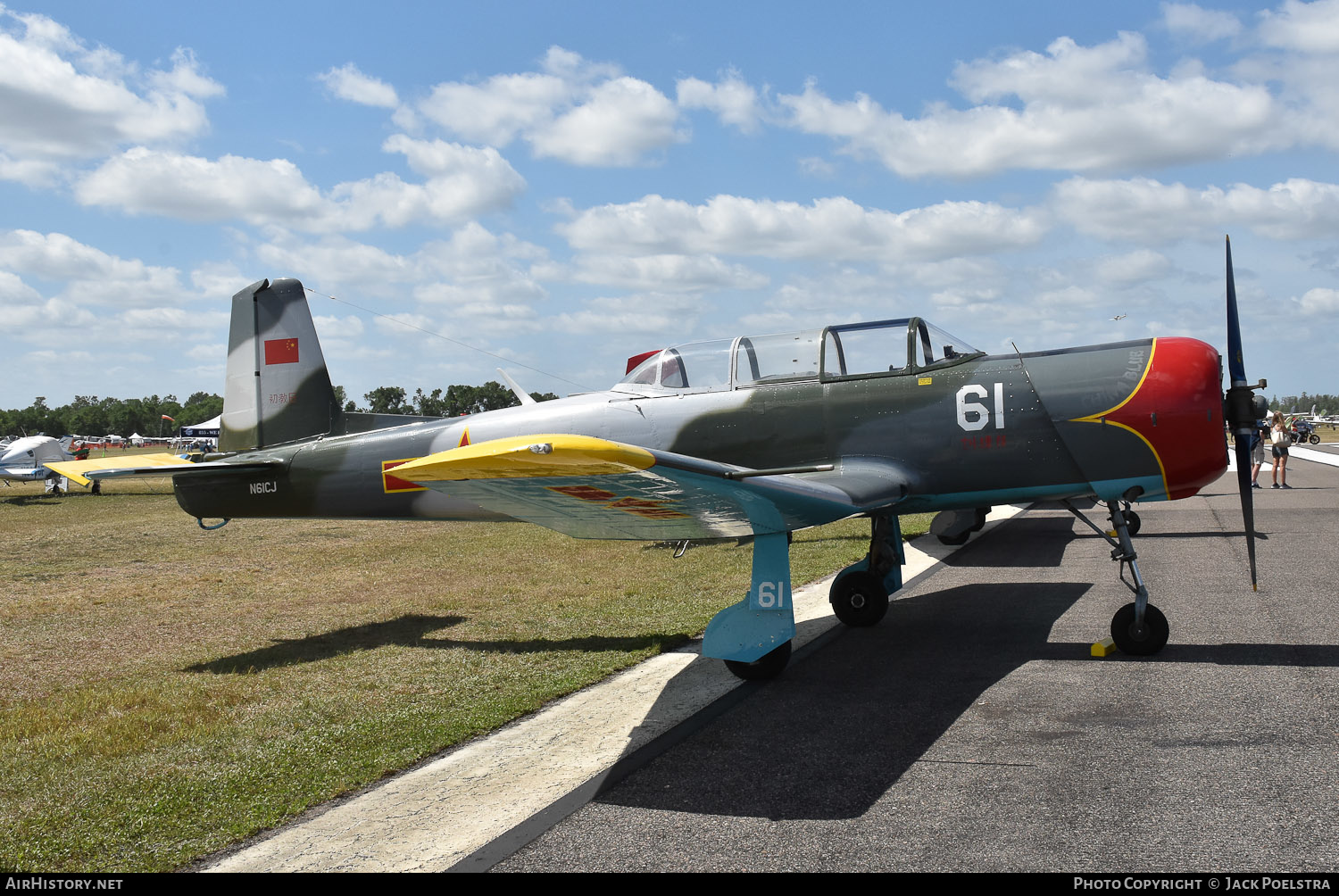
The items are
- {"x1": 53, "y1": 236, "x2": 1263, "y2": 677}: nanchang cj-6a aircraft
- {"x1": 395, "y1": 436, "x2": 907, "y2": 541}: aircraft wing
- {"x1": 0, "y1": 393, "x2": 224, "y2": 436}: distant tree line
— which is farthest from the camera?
{"x1": 0, "y1": 393, "x2": 224, "y2": 436}: distant tree line

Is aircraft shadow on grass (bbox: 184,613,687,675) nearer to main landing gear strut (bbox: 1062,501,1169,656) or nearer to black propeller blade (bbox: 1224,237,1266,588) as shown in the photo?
main landing gear strut (bbox: 1062,501,1169,656)

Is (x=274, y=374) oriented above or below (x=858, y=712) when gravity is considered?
above

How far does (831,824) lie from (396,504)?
5874 millimetres

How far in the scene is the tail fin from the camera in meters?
9.84

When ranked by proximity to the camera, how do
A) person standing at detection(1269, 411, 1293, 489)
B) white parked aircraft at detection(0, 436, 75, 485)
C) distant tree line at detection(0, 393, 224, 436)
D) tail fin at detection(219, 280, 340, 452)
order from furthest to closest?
distant tree line at detection(0, 393, 224, 436) → white parked aircraft at detection(0, 436, 75, 485) → person standing at detection(1269, 411, 1293, 489) → tail fin at detection(219, 280, 340, 452)

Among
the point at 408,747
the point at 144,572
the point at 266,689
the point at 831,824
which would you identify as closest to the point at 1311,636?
the point at 831,824

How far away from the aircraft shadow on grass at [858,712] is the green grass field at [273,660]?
143 cm

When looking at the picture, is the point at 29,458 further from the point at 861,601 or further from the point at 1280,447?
the point at 1280,447

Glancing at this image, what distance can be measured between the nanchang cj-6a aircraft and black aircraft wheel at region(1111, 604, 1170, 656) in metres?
0.01

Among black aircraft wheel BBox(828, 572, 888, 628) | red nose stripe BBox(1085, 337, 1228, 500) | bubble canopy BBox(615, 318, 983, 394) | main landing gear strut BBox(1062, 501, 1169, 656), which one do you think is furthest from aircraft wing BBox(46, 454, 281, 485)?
red nose stripe BBox(1085, 337, 1228, 500)

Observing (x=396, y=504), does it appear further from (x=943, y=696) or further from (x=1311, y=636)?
(x=1311, y=636)

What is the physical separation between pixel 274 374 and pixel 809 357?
19.4 ft

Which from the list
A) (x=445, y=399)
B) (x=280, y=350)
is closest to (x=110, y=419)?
(x=445, y=399)

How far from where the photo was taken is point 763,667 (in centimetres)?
640
